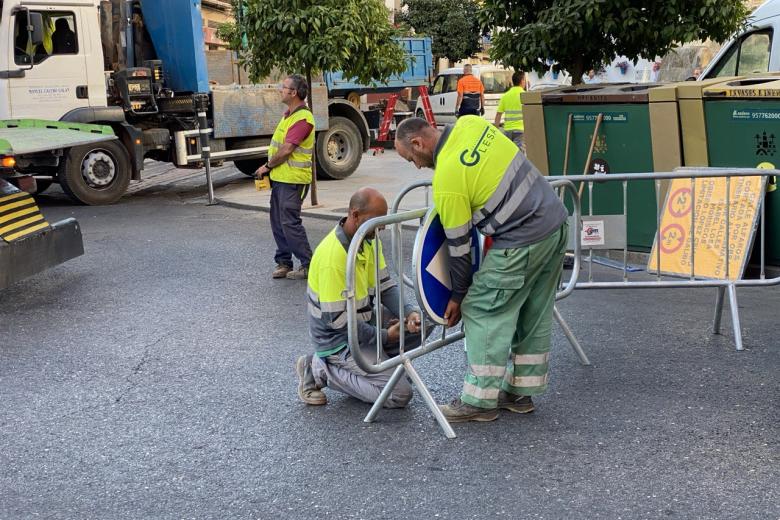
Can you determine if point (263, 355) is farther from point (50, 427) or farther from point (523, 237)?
point (523, 237)

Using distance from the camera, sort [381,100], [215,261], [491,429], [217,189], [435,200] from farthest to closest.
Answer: [381,100] → [217,189] → [215,261] → [491,429] → [435,200]

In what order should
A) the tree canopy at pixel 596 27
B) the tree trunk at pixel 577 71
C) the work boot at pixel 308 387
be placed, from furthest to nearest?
the tree trunk at pixel 577 71 → the tree canopy at pixel 596 27 → the work boot at pixel 308 387

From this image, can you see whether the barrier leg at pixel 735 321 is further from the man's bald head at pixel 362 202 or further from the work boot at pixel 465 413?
the man's bald head at pixel 362 202

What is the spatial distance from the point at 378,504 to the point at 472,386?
3.07 ft

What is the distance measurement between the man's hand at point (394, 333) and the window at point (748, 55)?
6256 millimetres

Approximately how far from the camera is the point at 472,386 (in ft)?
15.3

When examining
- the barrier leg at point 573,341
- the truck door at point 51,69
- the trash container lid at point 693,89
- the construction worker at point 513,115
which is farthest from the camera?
the construction worker at point 513,115

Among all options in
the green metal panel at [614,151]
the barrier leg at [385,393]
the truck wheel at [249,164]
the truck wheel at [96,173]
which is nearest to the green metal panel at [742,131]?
the green metal panel at [614,151]

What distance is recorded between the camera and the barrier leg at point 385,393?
15.7ft

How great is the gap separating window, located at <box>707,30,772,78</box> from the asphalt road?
3328 millimetres

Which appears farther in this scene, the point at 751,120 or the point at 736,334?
the point at 751,120

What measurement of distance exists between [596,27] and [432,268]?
6820mm

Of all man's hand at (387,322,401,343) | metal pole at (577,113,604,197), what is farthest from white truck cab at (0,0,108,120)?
man's hand at (387,322,401,343)

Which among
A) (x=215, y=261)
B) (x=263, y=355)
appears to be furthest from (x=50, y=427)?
(x=215, y=261)
